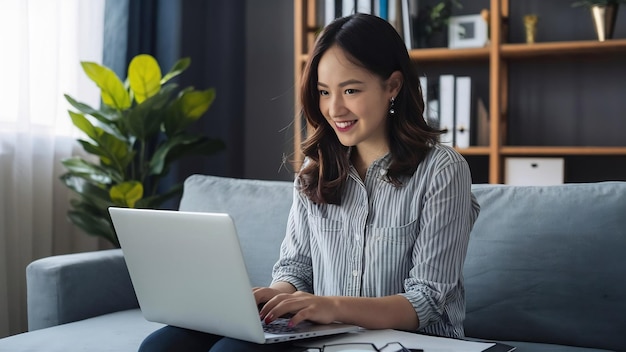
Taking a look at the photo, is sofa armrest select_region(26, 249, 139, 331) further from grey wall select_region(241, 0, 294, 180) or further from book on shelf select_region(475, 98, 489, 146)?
grey wall select_region(241, 0, 294, 180)

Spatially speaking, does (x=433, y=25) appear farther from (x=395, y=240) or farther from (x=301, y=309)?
(x=301, y=309)

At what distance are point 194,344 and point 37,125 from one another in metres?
1.55

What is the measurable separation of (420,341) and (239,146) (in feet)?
7.97

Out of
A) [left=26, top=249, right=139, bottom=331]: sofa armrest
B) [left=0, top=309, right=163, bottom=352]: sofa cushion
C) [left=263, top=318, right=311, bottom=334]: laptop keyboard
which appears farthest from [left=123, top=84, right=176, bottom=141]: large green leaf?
[left=263, top=318, right=311, bottom=334]: laptop keyboard

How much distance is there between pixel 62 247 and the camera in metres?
2.69

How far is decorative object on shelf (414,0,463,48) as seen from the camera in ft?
9.63

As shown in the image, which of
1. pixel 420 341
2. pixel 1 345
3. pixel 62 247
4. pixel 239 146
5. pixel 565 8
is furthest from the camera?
pixel 239 146

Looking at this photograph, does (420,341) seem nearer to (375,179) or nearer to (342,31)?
(375,179)

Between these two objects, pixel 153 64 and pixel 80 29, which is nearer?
pixel 153 64

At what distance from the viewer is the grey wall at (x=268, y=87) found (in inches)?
135

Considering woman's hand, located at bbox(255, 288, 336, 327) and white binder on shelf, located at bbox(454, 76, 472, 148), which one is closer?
woman's hand, located at bbox(255, 288, 336, 327)

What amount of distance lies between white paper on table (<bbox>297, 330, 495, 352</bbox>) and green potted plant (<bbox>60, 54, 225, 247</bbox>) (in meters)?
1.47

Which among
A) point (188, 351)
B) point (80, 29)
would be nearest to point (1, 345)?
point (188, 351)

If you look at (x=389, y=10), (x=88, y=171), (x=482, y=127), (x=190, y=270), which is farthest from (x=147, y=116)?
(x=190, y=270)
